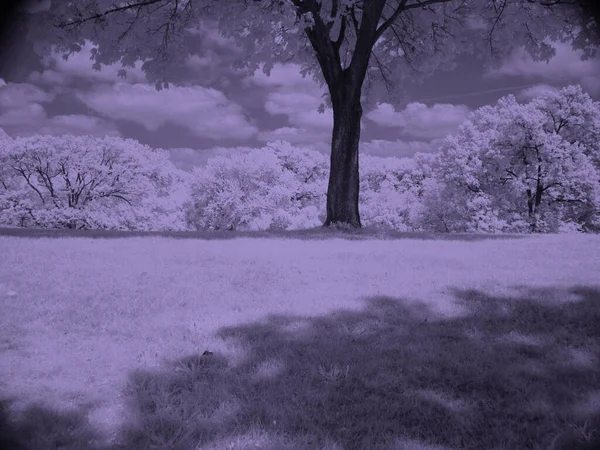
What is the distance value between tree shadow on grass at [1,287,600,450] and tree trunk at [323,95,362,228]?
914 cm

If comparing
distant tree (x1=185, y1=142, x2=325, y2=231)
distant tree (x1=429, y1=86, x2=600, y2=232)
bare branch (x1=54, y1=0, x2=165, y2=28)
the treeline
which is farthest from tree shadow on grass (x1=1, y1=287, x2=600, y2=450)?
distant tree (x1=185, y1=142, x2=325, y2=231)

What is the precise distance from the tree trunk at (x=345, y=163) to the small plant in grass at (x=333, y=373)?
34.1ft

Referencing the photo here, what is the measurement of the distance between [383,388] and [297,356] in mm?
922

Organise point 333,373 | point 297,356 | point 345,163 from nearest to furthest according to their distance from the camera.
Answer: point 333,373 → point 297,356 → point 345,163

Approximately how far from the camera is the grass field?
296 cm

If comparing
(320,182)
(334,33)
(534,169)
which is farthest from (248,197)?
(334,33)

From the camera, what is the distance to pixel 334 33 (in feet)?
50.6

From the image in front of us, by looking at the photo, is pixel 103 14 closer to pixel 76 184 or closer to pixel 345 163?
pixel 345 163

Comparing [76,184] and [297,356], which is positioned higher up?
[76,184]

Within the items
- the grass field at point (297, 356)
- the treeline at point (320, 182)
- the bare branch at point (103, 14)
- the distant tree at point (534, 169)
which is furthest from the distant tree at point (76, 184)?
the grass field at point (297, 356)

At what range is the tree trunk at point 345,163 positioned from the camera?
1405 centimetres

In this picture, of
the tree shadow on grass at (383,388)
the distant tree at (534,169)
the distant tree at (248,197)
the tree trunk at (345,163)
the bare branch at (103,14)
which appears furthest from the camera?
the distant tree at (248,197)

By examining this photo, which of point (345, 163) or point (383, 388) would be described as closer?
point (383, 388)

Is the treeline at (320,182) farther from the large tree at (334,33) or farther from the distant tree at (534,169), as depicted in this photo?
the large tree at (334,33)
